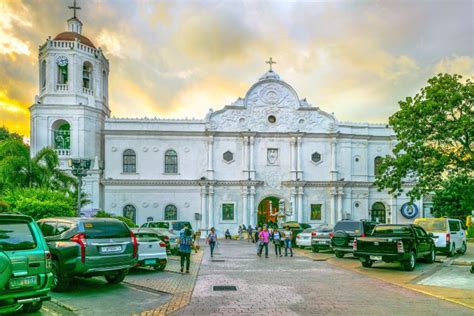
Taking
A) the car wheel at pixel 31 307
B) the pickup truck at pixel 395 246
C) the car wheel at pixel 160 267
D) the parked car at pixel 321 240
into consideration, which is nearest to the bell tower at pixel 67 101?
the parked car at pixel 321 240

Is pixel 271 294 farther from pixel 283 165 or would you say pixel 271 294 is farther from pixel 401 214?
pixel 401 214

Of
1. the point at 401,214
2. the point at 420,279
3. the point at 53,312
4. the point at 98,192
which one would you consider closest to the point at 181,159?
the point at 98,192

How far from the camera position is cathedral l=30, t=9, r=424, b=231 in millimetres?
37812

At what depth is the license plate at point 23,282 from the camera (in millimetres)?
7324

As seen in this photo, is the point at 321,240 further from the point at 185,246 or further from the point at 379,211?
the point at 379,211

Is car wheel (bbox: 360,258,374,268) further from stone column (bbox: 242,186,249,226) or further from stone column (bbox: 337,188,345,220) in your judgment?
stone column (bbox: 337,188,345,220)

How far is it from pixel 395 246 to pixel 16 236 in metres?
11.8

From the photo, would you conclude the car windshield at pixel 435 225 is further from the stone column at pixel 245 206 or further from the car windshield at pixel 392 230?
the stone column at pixel 245 206

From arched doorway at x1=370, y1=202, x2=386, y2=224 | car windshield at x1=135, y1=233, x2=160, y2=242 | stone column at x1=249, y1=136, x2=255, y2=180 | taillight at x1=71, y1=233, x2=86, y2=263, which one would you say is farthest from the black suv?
arched doorway at x1=370, y1=202, x2=386, y2=224

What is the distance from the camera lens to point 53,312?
8.69m

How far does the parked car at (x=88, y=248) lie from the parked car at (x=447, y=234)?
14142mm

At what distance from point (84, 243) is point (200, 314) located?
12.2 ft

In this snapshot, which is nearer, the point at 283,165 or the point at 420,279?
the point at 420,279

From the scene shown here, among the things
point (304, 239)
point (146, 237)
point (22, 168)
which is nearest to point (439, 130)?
point (304, 239)
